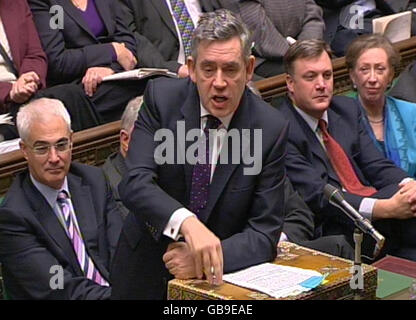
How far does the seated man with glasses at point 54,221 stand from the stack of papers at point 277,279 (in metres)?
0.75

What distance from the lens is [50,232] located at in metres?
3.08

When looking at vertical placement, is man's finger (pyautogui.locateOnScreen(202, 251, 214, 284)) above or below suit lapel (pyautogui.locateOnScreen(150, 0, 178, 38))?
below

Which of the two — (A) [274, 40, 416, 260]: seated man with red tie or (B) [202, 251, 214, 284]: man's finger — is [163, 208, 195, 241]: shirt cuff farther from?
(A) [274, 40, 416, 260]: seated man with red tie

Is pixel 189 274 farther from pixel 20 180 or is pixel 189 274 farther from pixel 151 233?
pixel 20 180

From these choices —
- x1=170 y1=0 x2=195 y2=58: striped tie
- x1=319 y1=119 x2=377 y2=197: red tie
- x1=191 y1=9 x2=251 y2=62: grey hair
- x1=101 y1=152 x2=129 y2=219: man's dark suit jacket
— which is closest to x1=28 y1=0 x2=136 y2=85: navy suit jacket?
x1=170 y1=0 x2=195 y2=58: striped tie

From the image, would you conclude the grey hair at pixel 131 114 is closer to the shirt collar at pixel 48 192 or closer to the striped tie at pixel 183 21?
the shirt collar at pixel 48 192

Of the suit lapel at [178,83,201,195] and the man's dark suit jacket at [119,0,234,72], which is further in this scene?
the man's dark suit jacket at [119,0,234,72]

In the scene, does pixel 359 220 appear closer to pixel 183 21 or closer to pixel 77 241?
pixel 77 241

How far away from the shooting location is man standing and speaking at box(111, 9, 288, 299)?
97.4 inches

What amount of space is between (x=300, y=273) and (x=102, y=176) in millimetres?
1178

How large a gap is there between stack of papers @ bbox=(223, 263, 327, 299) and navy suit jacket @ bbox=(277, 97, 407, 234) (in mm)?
1272

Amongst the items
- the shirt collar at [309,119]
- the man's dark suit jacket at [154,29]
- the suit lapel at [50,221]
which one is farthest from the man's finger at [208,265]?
the man's dark suit jacket at [154,29]

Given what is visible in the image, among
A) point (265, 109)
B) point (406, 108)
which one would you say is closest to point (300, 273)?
point (265, 109)

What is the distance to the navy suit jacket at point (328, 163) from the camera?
12.1 ft
